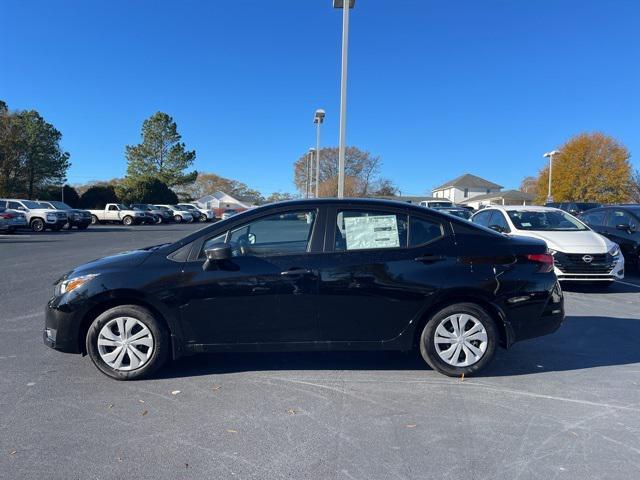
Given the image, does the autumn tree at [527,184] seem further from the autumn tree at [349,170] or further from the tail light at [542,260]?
the tail light at [542,260]

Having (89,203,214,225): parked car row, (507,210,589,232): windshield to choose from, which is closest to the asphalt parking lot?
(507,210,589,232): windshield

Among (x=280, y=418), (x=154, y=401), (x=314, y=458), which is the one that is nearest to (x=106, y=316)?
(x=154, y=401)

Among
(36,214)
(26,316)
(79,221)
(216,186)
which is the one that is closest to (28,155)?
(79,221)

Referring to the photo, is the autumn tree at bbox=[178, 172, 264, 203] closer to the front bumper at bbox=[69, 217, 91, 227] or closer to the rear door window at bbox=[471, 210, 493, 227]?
the front bumper at bbox=[69, 217, 91, 227]

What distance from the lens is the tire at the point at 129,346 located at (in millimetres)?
Answer: 4129

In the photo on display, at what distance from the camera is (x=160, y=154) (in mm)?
61250

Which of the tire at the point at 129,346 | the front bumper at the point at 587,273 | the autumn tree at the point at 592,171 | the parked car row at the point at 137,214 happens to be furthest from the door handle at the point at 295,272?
the autumn tree at the point at 592,171

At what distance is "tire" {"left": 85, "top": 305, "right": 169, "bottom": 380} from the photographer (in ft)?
13.5

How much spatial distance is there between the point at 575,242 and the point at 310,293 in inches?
248

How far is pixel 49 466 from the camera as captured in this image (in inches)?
113

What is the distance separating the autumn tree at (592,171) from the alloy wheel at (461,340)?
48.7m

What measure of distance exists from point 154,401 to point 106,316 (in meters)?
0.92

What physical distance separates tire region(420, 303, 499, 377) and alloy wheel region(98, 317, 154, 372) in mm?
2550

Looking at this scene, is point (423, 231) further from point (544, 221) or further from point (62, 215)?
point (62, 215)
